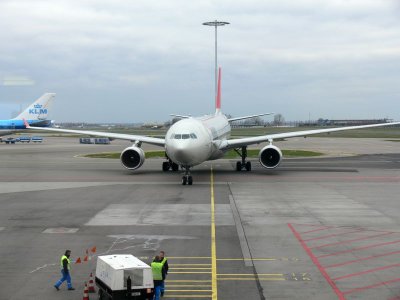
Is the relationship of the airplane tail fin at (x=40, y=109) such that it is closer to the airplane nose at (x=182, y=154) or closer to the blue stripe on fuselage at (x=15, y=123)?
the blue stripe on fuselage at (x=15, y=123)

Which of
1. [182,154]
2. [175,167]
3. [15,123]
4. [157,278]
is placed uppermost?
[15,123]

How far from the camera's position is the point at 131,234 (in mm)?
23062

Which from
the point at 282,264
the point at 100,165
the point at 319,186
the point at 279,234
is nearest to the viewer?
the point at 282,264

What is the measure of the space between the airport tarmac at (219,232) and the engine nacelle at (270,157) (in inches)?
71.0

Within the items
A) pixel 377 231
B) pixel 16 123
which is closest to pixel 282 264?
pixel 377 231

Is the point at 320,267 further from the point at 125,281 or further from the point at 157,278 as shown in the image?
→ the point at 125,281

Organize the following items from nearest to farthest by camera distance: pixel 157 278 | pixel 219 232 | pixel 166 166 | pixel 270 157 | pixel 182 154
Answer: pixel 157 278 < pixel 219 232 < pixel 182 154 < pixel 270 157 < pixel 166 166

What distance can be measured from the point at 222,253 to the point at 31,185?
24942 millimetres

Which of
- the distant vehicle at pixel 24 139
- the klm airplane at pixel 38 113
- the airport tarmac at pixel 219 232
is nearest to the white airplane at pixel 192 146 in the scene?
the airport tarmac at pixel 219 232

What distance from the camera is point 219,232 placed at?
76.9ft

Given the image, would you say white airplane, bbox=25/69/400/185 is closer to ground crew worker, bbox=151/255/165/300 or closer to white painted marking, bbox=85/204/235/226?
white painted marking, bbox=85/204/235/226

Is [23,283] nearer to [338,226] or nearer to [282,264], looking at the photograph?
[282,264]

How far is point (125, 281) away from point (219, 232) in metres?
9.97

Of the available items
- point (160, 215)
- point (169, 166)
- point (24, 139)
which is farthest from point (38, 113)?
point (160, 215)
